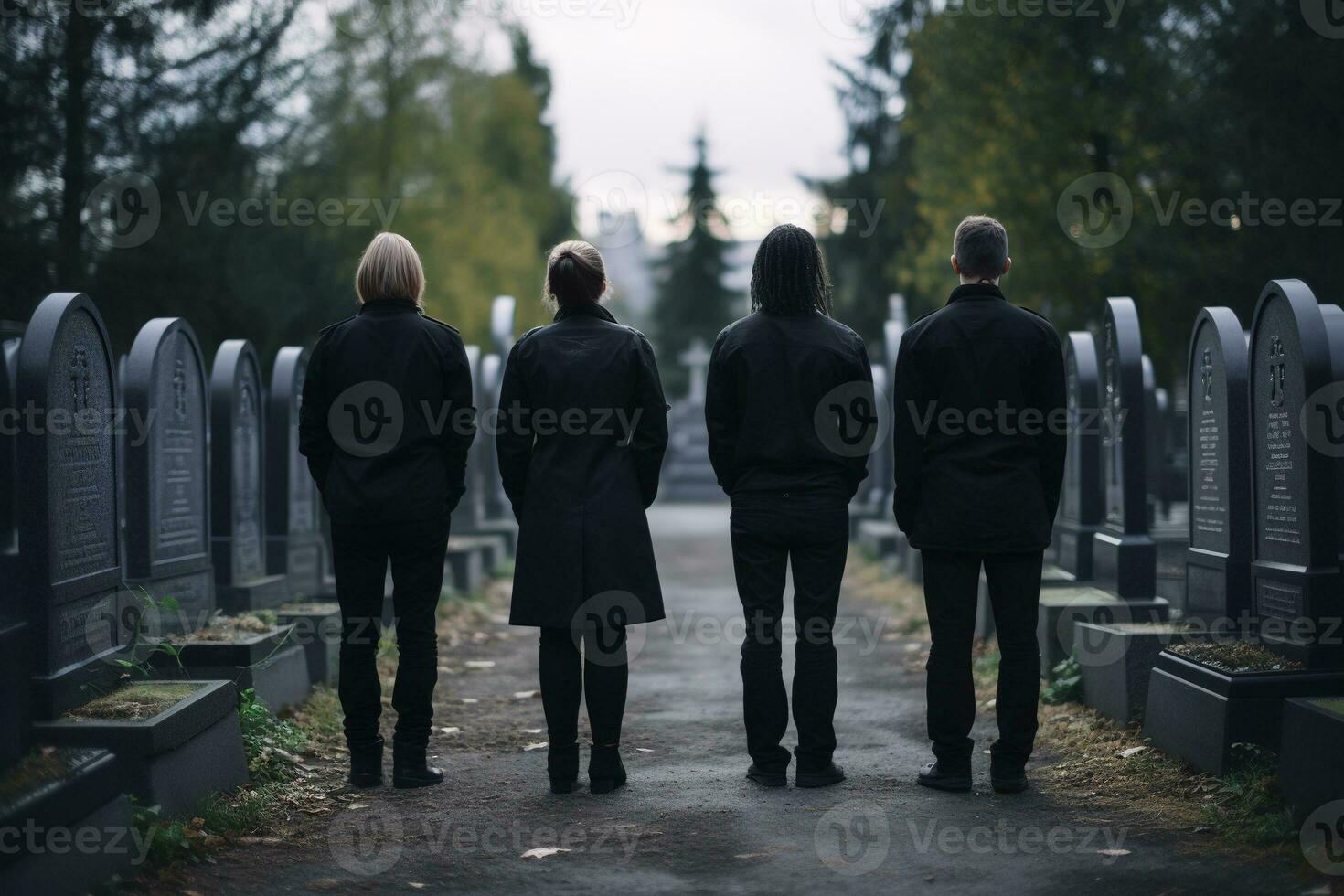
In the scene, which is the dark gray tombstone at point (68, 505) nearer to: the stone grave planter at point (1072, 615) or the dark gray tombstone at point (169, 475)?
the dark gray tombstone at point (169, 475)

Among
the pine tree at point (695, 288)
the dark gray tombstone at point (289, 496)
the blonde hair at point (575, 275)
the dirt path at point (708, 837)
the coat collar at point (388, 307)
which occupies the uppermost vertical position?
the pine tree at point (695, 288)

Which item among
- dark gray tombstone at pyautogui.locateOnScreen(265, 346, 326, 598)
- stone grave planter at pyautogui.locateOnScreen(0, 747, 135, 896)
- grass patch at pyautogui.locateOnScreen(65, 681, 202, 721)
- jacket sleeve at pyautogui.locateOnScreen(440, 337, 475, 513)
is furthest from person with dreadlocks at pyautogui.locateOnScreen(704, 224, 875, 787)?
dark gray tombstone at pyautogui.locateOnScreen(265, 346, 326, 598)

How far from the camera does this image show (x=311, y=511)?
9.20 metres

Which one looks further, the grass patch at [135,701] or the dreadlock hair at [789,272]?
the dreadlock hair at [789,272]

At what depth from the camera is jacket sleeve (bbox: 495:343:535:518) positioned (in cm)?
502

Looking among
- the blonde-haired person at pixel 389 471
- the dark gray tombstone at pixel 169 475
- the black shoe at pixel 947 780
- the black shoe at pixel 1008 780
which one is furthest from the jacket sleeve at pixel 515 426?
the dark gray tombstone at pixel 169 475

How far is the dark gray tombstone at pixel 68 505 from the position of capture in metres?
4.64

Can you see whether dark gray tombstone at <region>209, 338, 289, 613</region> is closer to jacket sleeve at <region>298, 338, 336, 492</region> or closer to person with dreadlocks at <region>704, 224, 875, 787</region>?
jacket sleeve at <region>298, 338, 336, 492</region>

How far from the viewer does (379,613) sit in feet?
17.0

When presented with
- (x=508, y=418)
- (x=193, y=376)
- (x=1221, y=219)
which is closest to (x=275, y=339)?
(x=193, y=376)

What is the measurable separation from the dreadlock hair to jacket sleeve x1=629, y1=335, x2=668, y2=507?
1.59ft

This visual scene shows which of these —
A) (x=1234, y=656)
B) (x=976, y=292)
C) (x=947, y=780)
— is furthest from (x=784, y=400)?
(x=1234, y=656)

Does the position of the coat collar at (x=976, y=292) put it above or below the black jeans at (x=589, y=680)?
above

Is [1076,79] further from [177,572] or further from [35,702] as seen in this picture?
[35,702]
